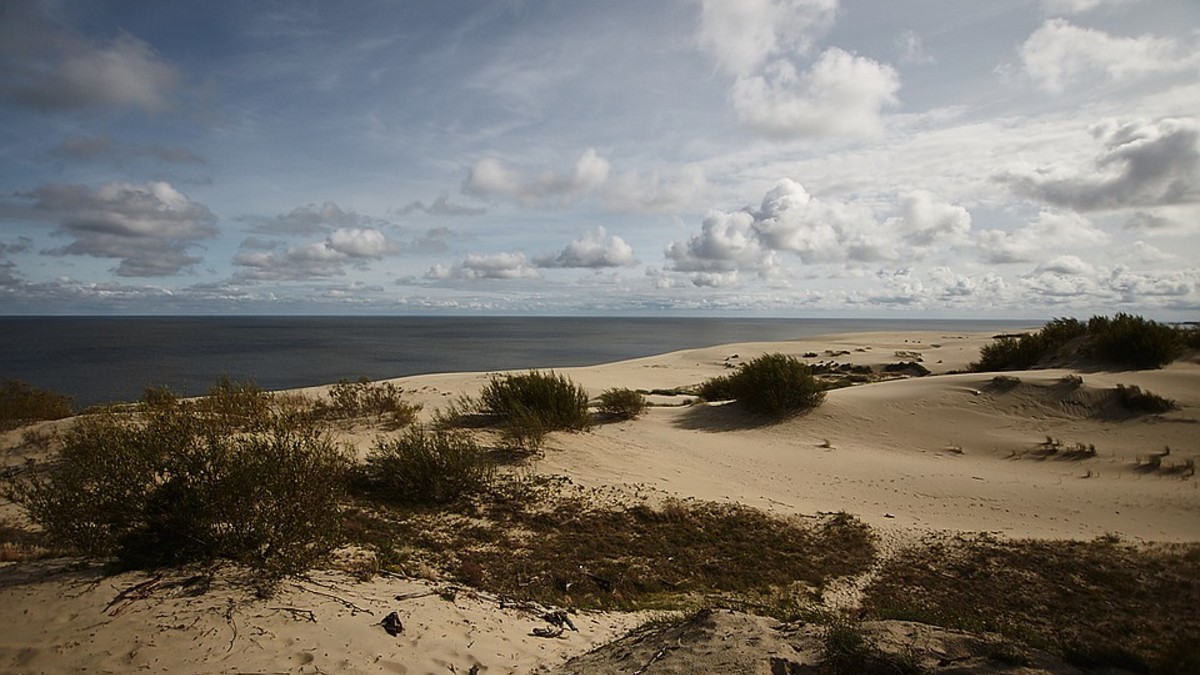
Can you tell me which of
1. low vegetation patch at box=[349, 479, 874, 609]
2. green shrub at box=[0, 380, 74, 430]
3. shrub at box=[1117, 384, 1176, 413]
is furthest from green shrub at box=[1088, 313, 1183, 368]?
green shrub at box=[0, 380, 74, 430]

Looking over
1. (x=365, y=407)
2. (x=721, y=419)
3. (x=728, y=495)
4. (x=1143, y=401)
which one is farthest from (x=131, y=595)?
(x=1143, y=401)

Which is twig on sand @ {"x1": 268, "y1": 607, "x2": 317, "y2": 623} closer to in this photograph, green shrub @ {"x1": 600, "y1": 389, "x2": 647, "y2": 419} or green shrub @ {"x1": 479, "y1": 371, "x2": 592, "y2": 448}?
green shrub @ {"x1": 479, "y1": 371, "x2": 592, "y2": 448}

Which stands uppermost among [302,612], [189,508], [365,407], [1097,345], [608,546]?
[1097,345]

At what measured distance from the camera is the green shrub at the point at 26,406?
40.3 feet

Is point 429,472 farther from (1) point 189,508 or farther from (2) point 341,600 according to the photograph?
(2) point 341,600

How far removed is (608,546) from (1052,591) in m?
4.87

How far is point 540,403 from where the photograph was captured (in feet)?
41.5

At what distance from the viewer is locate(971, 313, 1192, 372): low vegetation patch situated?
16078mm

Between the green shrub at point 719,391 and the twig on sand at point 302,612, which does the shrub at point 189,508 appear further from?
the green shrub at point 719,391

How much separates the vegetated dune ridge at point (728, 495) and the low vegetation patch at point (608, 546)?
2.34 ft

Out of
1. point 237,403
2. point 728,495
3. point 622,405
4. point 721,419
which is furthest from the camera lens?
point 721,419

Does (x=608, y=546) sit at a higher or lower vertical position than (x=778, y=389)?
lower

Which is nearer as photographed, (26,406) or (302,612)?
(302,612)

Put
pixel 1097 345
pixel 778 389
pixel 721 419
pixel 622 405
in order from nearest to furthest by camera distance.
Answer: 1. pixel 622 405
2. pixel 778 389
3. pixel 721 419
4. pixel 1097 345
